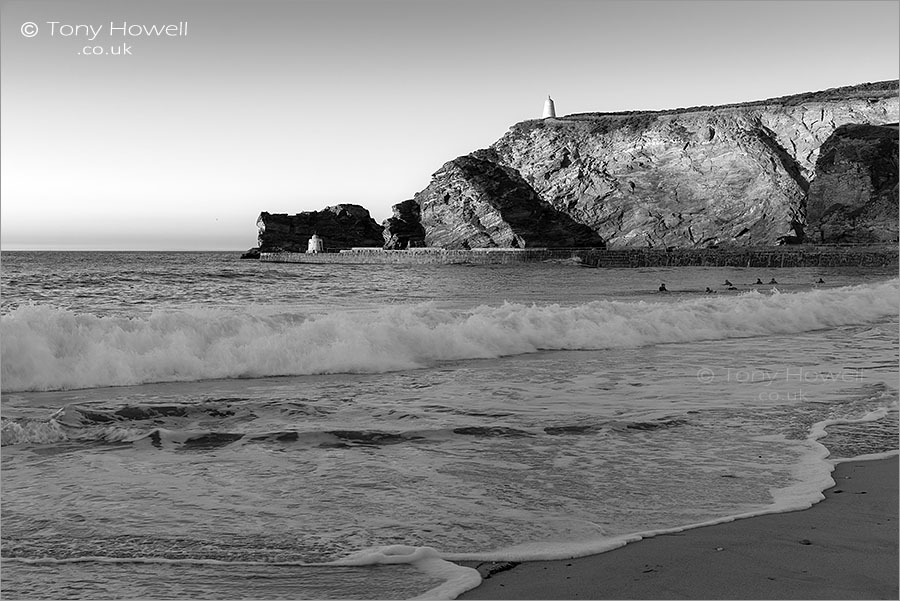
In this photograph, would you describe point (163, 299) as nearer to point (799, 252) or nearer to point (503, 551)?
point (503, 551)

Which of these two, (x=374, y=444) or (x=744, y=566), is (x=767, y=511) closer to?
(x=744, y=566)

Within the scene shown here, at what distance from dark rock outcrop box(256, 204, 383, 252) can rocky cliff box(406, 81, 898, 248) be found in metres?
16.1

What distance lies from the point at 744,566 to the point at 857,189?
2874 inches

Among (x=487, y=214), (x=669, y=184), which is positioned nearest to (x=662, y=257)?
(x=487, y=214)

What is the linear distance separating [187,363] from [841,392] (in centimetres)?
646

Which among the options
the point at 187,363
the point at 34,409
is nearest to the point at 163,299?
the point at 187,363

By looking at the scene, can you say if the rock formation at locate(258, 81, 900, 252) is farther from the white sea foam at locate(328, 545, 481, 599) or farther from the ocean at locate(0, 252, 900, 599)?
the white sea foam at locate(328, 545, 481, 599)

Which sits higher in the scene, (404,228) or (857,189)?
(857,189)

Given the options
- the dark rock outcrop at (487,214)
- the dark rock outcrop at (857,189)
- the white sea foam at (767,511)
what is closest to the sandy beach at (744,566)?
the white sea foam at (767,511)

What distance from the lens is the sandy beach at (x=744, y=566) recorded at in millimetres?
2936

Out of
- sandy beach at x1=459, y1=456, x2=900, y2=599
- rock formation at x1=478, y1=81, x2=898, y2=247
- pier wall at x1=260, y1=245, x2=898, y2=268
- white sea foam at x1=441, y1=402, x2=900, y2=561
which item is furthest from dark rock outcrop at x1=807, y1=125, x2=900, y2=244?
sandy beach at x1=459, y1=456, x2=900, y2=599

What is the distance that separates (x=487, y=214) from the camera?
267ft

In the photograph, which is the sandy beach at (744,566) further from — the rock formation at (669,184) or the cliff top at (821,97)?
the cliff top at (821,97)

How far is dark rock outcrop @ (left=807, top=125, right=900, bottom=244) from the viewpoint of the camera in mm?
65438
